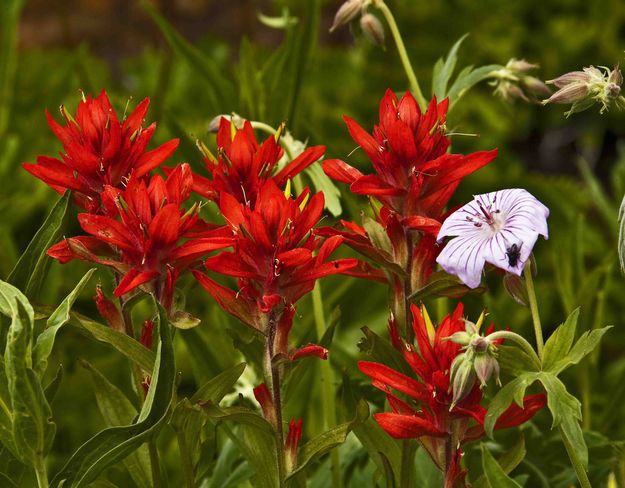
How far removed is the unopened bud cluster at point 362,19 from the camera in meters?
1.15

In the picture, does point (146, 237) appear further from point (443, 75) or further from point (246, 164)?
point (443, 75)

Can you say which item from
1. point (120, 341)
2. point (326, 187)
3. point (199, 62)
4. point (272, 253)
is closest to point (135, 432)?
point (120, 341)

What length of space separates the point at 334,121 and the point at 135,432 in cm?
182

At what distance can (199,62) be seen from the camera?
154cm

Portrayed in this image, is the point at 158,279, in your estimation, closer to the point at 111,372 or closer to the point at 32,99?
the point at 111,372

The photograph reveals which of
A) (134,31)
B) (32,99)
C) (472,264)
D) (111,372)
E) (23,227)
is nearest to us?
(472,264)

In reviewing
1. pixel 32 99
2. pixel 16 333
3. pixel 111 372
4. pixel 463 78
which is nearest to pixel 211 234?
pixel 16 333

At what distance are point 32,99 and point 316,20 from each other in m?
1.07

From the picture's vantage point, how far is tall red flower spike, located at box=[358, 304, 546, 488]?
82 cm

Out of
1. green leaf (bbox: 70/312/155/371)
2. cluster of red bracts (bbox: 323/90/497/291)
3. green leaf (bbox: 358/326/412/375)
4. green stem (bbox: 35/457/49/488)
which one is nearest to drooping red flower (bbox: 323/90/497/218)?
cluster of red bracts (bbox: 323/90/497/291)

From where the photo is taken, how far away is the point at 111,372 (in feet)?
5.39

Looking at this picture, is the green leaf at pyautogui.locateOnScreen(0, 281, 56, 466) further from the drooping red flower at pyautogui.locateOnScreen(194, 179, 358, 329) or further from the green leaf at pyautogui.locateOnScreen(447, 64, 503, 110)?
the green leaf at pyautogui.locateOnScreen(447, 64, 503, 110)

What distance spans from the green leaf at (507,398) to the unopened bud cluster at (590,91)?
213mm

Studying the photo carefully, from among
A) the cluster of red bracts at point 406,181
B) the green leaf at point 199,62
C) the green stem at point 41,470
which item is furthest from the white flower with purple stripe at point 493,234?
the green leaf at point 199,62
